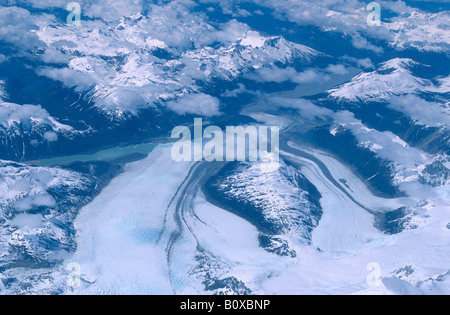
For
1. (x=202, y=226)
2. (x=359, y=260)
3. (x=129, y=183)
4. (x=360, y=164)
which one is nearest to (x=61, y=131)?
(x=129, y=183)

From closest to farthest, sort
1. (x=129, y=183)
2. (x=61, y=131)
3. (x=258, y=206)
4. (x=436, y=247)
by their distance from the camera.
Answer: (x=436, y=247) → (x=258, y=206) → (x=129, y=183) → (x=61, y=131)

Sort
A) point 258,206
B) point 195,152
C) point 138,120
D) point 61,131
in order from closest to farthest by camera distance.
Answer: point 258,206 → point 195,152 → point 61,131 → point 138,120

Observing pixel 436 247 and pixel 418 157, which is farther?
pixel 418 157

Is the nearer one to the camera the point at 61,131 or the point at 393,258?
the point at 393,258

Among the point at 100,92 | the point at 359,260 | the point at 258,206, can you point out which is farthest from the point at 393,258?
the point at 100,92

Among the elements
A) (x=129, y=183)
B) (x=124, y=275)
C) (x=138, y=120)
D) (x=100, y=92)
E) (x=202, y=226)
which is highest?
(x=100, y=92)

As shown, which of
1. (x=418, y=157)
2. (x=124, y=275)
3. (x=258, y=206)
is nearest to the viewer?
(x=124, y=275)

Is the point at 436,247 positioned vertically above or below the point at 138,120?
below

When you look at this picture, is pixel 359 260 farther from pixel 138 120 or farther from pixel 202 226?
pixel 138 120

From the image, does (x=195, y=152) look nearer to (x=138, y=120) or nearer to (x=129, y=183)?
(x=129, y=183)

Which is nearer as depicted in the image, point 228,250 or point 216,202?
point 228,250
